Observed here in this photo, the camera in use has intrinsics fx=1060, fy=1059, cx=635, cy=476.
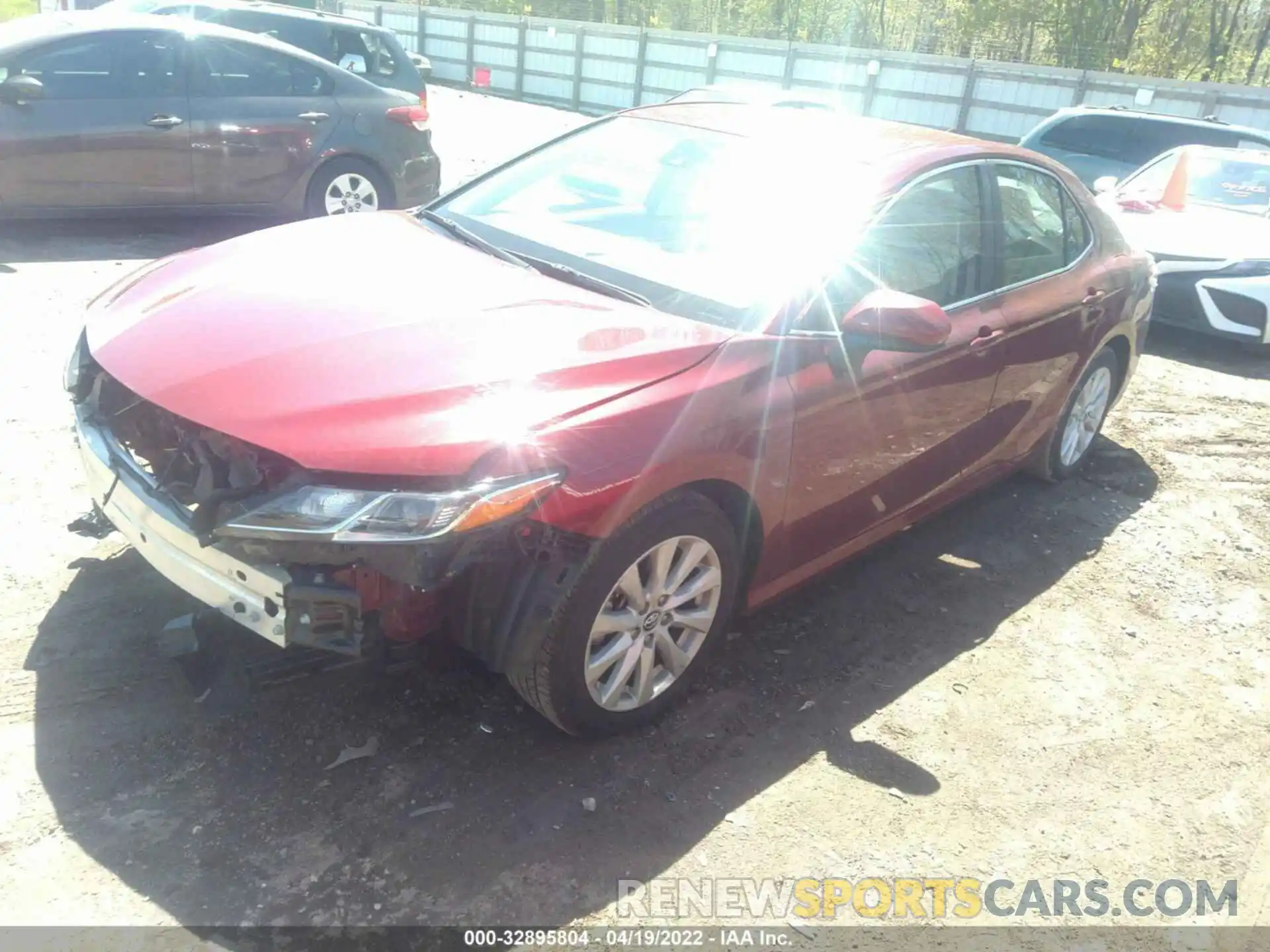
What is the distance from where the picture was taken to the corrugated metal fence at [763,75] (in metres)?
19.9

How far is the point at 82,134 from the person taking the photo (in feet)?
23.1

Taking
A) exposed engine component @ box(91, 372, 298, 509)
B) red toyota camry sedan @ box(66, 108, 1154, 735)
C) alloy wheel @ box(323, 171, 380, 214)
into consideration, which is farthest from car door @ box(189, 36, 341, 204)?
exposed engine component @ box(91, 372, 298, 509)

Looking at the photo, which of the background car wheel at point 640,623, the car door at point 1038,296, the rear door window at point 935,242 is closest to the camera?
the background car wheel at point 640,623

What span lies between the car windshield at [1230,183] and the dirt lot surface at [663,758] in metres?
5.41

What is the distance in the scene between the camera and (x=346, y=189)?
821cm

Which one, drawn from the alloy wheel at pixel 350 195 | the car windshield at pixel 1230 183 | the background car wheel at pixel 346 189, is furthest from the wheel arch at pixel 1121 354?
the alloy wheel at pixel 350 195

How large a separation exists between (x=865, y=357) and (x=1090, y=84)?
1956 centimetres

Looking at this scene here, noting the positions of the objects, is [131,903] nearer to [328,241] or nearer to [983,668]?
[328,241]

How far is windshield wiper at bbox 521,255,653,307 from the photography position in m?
3.29

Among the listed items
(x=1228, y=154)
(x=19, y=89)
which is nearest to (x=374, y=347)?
(x=19, y=89)

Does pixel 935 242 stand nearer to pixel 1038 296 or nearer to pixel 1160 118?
pixel 1038 296

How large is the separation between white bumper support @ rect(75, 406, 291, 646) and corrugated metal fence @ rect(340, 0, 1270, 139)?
67.2 ft

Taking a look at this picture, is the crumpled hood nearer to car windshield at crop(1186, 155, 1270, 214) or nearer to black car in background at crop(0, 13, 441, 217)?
car windshield at crop(1186, 155, 1270, 214)

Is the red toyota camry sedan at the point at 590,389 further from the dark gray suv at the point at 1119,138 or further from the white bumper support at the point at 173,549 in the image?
the dark gray suv at the point at 1119,138
